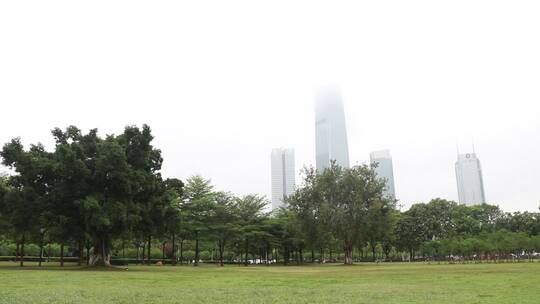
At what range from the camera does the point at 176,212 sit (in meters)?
45.2

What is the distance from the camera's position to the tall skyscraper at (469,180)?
556 feet

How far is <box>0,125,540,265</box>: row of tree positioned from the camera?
132 ft

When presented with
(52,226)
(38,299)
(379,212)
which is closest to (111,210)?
(52,226)

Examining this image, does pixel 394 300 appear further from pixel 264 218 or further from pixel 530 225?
pixel 530 225

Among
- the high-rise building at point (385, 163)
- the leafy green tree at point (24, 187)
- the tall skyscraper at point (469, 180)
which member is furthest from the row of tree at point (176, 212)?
the tall skyscraper at point (469, 180)

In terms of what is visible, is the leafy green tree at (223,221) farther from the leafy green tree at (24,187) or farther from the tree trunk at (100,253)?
the leafy green tree at (24,187)

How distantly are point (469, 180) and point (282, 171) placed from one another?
63461 millimetres

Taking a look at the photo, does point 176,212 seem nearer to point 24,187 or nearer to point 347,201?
point 24,187

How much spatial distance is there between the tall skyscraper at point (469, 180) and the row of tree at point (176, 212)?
79.4m

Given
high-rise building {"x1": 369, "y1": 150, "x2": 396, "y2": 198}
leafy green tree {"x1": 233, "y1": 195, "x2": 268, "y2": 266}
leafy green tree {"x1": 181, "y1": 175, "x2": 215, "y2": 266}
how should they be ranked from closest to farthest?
1. leafy green tree {"x1": 181, "y1": 175, "x2": 215, "y2": 266}
2. leafy green tree {"x1": 233, "y1": 195, "x2": 268, "y2": 266}
3. high-rise building {"x1": 369, "y1": 150, "x2": 396, "y2": 198}

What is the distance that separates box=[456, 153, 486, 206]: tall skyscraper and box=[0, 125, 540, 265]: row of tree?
79389 mm

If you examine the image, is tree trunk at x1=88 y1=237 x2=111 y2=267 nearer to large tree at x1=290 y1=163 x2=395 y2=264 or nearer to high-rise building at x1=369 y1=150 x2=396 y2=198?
large tree at x1=290 y1=163 x2=395 y2=264

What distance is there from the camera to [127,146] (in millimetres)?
43906

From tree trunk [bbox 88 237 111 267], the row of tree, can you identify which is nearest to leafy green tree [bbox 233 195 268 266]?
the row of tree
